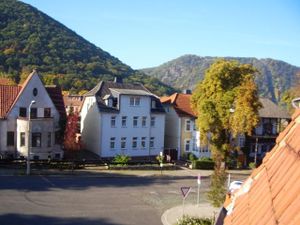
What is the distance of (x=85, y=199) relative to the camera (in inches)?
1156

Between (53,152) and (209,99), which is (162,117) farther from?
(53,152)

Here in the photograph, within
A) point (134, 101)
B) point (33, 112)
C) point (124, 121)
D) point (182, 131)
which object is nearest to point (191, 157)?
point (182, 131)

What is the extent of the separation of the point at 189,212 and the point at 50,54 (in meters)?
88.6

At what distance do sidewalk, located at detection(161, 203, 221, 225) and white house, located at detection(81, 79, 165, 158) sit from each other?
23.1m

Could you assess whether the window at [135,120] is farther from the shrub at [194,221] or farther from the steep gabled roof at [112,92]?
the shrub at [194,221]

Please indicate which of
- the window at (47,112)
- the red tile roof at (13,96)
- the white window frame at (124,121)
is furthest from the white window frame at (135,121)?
the window at (47,112)

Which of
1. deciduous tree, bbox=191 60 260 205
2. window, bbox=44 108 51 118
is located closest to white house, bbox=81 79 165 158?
window, bbox=44 108 51 118

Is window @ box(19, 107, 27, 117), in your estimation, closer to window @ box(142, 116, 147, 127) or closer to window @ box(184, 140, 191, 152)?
window @ box(142, 116, 147, 127)

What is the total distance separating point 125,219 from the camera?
25.1 metres

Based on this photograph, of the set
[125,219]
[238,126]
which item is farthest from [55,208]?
[238,126]

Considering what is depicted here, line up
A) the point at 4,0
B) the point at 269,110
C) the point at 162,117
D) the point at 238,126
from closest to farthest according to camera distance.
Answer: the point at 238,126 → the point at 162,117 → the point at 269,110 → the point at 4,0

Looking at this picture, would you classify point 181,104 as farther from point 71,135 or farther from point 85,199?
point 85,199

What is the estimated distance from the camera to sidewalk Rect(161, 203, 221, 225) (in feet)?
84.8

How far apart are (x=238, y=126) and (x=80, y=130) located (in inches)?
861
